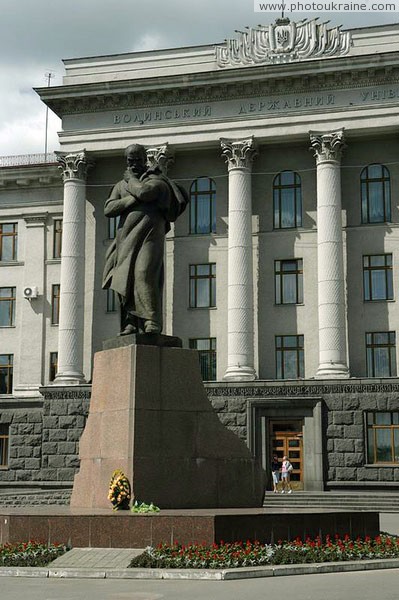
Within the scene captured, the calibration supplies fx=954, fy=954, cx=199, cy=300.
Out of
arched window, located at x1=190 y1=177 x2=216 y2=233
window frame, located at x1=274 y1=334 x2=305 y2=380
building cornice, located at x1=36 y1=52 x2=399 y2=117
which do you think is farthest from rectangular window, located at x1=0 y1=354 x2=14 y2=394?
window frame, located at x1=274 y1=334 x2=305 y2=380

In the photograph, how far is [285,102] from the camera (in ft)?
132

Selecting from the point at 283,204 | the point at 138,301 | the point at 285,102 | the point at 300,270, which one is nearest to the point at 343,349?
the point at 300,270

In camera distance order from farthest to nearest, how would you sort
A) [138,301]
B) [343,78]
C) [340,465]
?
[343,78] < [340,465] < [138,301]

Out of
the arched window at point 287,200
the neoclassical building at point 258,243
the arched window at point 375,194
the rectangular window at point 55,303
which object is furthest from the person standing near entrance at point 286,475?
the rectangular window at point 55,303

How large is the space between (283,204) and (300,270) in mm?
3067

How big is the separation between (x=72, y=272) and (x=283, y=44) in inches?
519

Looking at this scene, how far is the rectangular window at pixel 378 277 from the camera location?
129ft

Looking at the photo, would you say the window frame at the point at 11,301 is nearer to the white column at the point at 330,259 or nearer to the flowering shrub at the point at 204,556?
the white column at the point at 330,259

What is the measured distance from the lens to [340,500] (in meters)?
33.9

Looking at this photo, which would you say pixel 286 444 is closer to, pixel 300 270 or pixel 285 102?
pixel 300 270

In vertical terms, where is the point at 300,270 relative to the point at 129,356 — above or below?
above

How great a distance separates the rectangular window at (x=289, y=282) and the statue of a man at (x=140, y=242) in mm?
25374

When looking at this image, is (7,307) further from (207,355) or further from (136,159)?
(136,159)

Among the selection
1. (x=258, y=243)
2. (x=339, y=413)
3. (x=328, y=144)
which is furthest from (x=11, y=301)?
(x=339, y=413)
